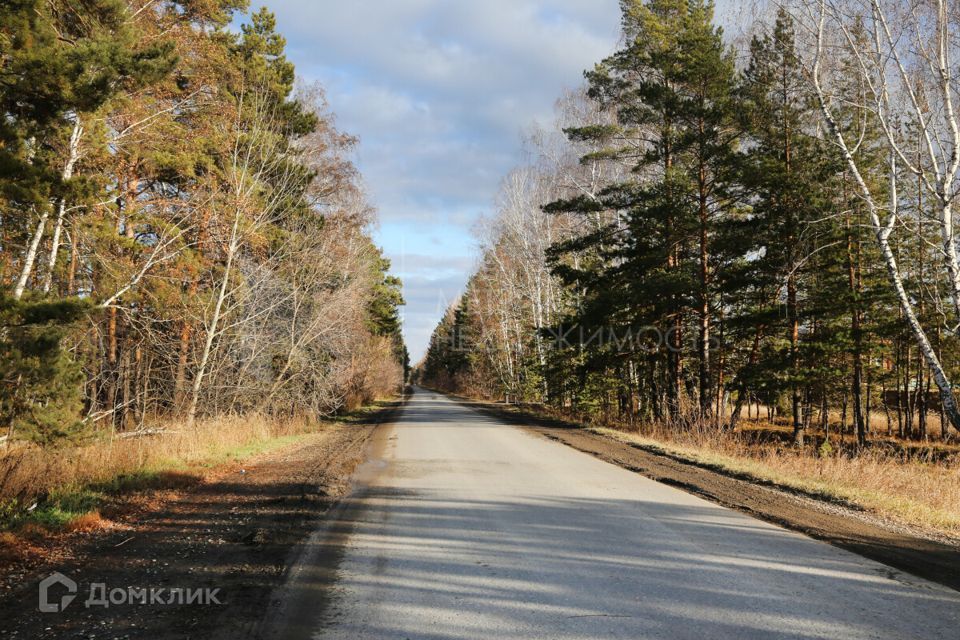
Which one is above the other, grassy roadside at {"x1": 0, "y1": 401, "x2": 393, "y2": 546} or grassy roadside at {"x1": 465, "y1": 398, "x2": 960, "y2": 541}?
grassy roadside at {"x1": 0, "y1": 401, "x2": 393, "y2": 546}

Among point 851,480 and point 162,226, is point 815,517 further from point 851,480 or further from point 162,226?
point 162,226

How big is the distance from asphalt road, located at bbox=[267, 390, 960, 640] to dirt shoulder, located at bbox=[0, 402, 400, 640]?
0.35 metres

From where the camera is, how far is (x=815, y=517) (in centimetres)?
702

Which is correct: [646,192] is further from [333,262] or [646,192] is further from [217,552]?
[217,552]

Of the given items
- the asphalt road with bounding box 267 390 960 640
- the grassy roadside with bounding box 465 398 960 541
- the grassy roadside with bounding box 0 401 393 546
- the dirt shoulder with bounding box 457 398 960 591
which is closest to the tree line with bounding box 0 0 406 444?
the grassy roadside with bounding box 0 401 393 546

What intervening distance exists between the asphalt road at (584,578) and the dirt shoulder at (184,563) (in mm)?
353

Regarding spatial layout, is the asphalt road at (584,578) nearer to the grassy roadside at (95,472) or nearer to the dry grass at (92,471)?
the grassy roadside at (95,472)

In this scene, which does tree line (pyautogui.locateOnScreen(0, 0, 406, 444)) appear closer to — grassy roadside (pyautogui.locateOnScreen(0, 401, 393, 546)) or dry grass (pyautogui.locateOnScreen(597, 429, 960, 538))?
grassy roadside (pyautogui.locateOnScreen(0, 401, 393, 546))

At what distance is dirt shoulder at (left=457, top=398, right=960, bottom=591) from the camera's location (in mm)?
5316

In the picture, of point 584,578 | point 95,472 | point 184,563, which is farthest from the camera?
point 95,472

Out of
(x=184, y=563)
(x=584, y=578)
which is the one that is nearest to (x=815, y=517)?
(x=584, y=578)

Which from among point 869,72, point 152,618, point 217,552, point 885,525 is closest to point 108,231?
point 217,552

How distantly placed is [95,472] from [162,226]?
7.66 m

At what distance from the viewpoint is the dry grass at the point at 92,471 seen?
6.46m
